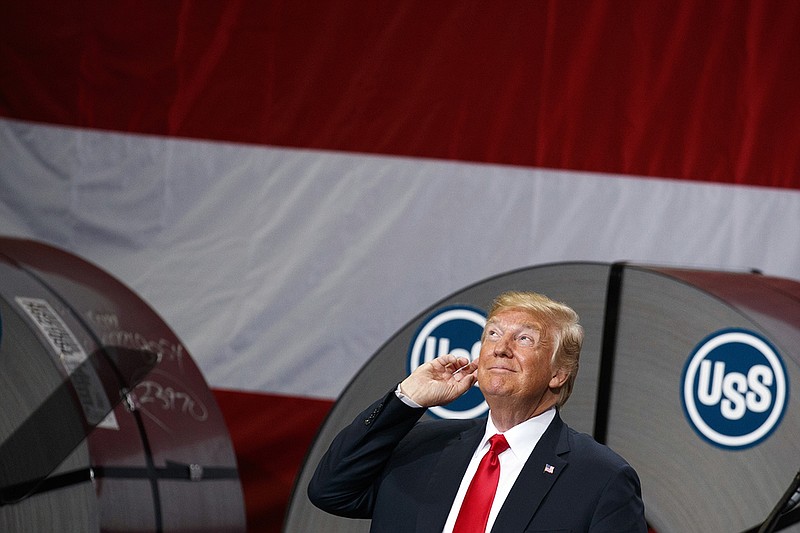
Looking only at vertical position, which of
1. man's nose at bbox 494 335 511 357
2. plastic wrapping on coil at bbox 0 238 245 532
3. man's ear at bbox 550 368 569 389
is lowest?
plastic wrapping on coil at bbox 0 238 245 532

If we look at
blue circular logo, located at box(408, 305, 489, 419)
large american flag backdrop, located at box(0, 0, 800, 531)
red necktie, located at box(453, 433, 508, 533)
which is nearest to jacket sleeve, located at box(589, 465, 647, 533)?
red necktie, located at box(453, 433, 508, 533)

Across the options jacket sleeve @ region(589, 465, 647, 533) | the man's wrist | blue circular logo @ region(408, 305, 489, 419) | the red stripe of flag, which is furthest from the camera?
the red stripe of flag

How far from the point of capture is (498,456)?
1.17 m

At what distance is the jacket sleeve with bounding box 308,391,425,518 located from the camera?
1216 mm

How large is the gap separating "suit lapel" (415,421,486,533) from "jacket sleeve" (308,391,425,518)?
55 millimetres

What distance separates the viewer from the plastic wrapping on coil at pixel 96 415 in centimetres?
155

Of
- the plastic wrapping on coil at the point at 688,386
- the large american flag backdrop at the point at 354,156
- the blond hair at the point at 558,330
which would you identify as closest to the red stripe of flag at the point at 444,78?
the large american flag backdrop at the point at 354,156

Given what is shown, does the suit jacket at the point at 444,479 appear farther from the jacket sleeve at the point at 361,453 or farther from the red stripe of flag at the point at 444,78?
the red stripe of flag at the point at 444,78

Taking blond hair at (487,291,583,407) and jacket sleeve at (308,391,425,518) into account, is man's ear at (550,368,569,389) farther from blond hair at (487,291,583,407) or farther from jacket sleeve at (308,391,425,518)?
jacket sleeve at (308,391,425,518)

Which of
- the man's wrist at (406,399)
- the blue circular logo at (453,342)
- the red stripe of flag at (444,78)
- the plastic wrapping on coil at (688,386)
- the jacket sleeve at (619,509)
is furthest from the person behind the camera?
the red stripe of flag at (444,78)

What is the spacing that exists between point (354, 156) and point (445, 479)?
1307 millimetres

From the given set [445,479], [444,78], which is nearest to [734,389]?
[445,479]

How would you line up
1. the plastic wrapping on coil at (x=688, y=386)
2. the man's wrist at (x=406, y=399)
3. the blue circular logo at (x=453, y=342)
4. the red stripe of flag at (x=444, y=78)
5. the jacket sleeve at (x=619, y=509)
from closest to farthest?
the jacket sleeve at (x=619, y=509), the man's wrist at (x=406, y=399), the plastic wrapping on coil at (x=688, y=386), the blue circular logo at (x=453, y=342), the red stripe of flag at (x=444, y=78)

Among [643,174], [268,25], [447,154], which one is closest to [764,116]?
[643,174]
